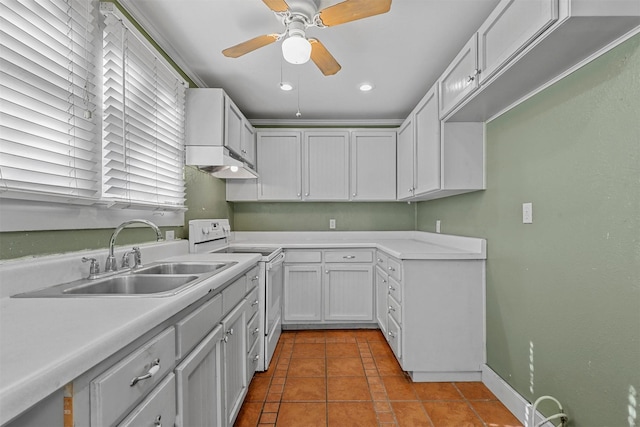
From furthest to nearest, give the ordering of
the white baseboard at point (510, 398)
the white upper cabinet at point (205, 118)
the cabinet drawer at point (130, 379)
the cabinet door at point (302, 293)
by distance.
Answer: the cabinet door at point (302, 293) → the white upper cabinet at point (205, 118) → the white baseboard at point (510, 398) → the cabinet drawer at point (130, 379)

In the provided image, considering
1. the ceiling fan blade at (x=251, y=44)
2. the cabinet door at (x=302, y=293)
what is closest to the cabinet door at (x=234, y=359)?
the cabinet door at (x=302, y=293)

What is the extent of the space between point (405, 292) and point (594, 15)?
5.92 ft

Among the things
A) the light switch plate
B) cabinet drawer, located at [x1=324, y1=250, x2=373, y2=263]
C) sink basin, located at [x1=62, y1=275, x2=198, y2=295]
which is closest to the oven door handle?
cabinet drawer, located at [x1=324, y1=250, x2=373, y2=263]

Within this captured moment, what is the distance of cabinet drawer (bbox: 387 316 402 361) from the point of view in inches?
93.7

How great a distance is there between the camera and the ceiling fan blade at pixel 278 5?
1.46 metres

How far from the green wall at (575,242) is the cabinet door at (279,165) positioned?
2150 mm

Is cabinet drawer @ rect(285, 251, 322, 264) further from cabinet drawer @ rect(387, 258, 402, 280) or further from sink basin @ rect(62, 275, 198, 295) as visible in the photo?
sink basin @ rect(62, 275, 198, 295)

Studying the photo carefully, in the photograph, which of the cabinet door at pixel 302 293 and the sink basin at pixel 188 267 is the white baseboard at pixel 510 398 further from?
the sink basin at pixel 188 267

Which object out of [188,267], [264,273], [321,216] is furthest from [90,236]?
[321,216]

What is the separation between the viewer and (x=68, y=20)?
133cm

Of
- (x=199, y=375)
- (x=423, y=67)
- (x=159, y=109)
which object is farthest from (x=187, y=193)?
(x=423, y=67)

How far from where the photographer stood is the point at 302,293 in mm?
3314

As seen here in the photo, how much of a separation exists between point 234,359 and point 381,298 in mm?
1727

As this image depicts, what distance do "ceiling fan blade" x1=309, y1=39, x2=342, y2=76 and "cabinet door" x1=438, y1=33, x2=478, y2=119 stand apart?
78 cm
